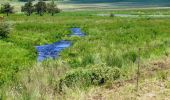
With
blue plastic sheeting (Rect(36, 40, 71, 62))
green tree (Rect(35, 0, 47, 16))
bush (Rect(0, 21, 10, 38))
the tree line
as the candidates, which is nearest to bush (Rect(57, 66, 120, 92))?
blue plastic sheeting (Rect(36, 40, 71, 62))

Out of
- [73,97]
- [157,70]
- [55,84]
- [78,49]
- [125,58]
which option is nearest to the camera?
[73,97]

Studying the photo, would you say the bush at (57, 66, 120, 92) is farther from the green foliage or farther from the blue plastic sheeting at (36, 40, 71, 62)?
the blue plastic sheeting at (36, 40, 71, 62)

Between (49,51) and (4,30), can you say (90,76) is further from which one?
(4,30)

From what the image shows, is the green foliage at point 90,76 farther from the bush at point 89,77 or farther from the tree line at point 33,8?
the tree line at point 33,8

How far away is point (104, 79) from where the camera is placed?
838 inches

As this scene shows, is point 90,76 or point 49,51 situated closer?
point 90,76

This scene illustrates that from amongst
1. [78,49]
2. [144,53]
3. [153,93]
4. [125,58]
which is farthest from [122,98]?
[78,49]

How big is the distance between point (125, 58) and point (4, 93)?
34.3 feet

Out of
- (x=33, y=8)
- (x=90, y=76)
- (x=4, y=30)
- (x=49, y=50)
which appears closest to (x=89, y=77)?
(x=90, y=76)

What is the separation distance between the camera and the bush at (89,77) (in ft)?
66.6

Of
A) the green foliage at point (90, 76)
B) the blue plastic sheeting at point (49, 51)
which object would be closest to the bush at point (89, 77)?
the green foliage at point (90, 76)

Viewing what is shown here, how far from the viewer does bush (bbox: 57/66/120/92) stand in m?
20.3

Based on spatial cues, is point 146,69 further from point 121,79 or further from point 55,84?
point 55,84

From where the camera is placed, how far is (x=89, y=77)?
21.1 meters
